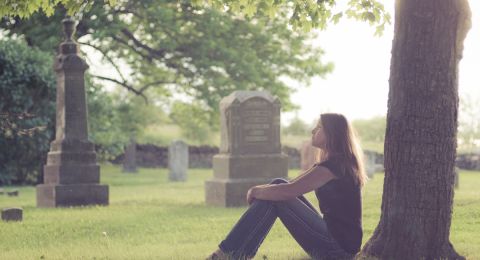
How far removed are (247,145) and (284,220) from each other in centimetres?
1019

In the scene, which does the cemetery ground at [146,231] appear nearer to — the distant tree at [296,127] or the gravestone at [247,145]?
the gravestone at [247,145]

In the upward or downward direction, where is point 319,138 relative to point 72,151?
upward

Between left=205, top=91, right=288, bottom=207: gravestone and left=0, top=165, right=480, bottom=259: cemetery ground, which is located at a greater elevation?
left=205, top=91, right=288, bottom=207: gravestone

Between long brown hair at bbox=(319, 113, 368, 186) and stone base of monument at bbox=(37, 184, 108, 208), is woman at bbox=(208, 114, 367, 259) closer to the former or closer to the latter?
long brown hair at bbox=(319, 113, 368, 186)

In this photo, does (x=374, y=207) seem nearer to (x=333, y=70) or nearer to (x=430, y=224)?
Answer: (x=430, y=224)

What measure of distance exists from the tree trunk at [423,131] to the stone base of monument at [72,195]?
10.6 m

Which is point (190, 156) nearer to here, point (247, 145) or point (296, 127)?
point (296, 127)

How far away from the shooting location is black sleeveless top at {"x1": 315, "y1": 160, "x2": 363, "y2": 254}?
7156 mm

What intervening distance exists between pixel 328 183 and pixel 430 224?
111 cm

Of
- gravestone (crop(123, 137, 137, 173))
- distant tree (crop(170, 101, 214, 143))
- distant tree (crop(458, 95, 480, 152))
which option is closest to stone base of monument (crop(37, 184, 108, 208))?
distant tree (crop(170, 101, 214, 143))

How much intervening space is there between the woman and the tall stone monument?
10124 millimetres

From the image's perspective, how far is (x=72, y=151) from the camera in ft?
56.7

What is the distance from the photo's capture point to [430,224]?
746 centimetres

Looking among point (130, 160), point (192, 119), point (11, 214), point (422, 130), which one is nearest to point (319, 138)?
point (422, 130)
